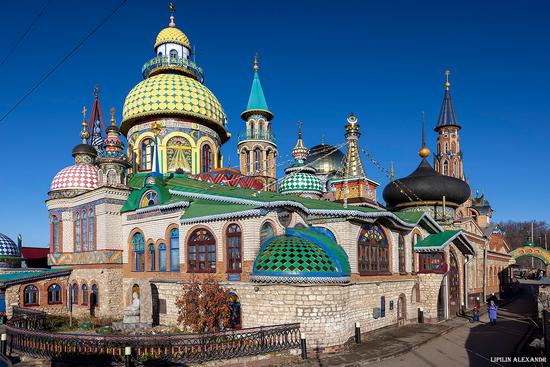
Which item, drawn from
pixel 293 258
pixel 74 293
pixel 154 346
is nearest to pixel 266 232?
pixel 293 258

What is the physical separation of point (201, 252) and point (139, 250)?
17.1 ft

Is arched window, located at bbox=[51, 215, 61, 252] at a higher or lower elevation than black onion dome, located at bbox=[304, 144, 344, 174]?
lower

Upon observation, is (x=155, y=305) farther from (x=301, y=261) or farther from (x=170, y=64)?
(x=170, y=64)

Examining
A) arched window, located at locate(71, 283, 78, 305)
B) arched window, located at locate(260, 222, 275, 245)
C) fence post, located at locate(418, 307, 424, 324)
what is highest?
arched window, located at locate(260, 222, 275, 245)

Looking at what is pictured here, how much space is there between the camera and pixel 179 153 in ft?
97.0

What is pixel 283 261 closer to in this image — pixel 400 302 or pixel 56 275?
pixel 400 302

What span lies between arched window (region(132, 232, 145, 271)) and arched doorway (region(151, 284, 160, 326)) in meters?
1.88

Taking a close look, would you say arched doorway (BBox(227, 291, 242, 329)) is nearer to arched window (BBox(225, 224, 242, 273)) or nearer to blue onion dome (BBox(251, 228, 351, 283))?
arched window (BBox(225, 224, 242, 273))

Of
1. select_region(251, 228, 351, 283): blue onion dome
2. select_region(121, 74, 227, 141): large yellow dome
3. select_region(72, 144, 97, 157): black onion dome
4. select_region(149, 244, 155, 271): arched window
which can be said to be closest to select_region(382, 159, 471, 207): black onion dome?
select_region(121, 74, 227, 141): large yellow dome

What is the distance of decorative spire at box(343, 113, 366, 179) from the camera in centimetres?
2930

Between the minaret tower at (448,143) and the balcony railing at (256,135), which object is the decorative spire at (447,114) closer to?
the minaret tower at (448,143)

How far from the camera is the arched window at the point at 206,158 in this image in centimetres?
3048

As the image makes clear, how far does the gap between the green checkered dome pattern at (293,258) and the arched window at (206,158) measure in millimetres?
14165

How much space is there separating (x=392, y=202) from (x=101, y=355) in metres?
26.6
